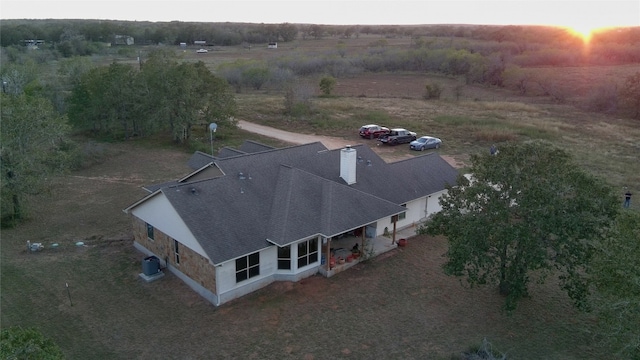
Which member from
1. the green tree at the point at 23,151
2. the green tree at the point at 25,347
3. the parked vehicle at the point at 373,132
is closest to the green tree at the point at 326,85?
the parked vehicle at the point at 373,132

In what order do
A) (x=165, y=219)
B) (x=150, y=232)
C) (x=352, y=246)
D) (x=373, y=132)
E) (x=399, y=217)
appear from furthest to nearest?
(x=373, y=132), (x=399, y=217), (x=352, y=246), (x=150, y=232), (x=165, y=219)

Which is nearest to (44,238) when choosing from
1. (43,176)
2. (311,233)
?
(43,176)

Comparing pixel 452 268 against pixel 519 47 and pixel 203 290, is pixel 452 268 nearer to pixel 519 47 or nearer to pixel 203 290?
pixel 203 290

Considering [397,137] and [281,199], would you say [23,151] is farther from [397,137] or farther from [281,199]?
[397,137]

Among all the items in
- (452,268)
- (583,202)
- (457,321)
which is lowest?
(457,321)

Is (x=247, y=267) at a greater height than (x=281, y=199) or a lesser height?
lesser

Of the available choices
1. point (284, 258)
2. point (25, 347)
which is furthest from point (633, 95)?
point (25, 347)

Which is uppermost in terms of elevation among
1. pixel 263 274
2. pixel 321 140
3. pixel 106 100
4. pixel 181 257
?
pixel 106 100
